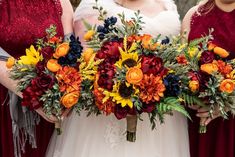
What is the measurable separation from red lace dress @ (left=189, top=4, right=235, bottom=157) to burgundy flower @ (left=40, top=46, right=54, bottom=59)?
0.89 meters

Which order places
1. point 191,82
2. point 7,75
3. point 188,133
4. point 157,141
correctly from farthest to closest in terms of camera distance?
point 188,133
point 157,141
point 7,75
point 191,82

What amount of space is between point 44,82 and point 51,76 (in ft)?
0.14

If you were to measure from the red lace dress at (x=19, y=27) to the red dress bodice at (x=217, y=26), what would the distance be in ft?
2.57

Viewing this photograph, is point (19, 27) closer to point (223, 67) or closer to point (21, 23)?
point (21, 23)

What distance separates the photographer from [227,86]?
217 cm

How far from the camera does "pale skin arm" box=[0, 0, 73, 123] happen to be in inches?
92.2

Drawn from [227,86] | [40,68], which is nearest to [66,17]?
[40,68]

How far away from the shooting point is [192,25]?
9.02 feet

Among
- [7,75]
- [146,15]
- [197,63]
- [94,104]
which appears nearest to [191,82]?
[197,63]

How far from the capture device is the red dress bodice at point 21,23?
8.18 ft

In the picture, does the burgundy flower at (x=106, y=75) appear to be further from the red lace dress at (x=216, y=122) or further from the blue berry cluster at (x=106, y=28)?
the red lace dress at (x=216, y=122)

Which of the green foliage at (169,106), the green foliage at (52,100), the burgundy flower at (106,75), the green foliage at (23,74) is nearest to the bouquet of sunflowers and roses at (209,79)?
the green foliage at (169,106)

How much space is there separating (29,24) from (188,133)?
1113 millimetres

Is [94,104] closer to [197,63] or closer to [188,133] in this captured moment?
[197,63]
